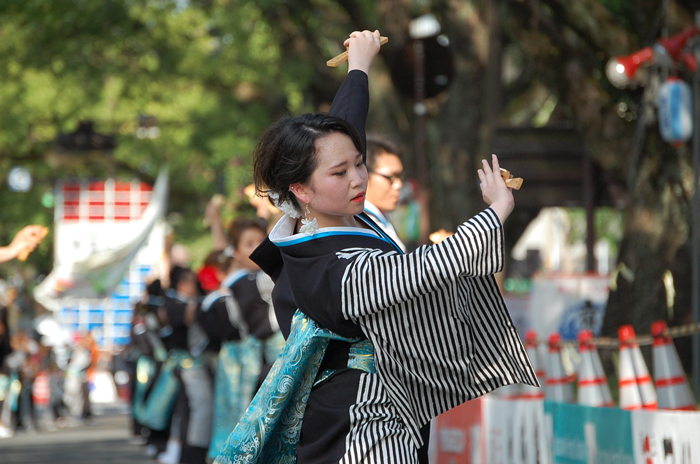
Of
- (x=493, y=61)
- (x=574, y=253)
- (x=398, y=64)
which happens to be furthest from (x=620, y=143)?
(x=574, y=253)

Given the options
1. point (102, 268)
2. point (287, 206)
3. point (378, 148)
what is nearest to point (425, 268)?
point (287, 206)

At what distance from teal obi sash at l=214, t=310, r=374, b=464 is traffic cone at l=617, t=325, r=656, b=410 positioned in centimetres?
307

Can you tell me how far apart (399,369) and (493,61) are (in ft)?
29.4

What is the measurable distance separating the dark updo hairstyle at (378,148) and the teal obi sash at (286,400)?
1.83 metres

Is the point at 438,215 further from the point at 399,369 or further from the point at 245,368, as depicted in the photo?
the point at 399,369

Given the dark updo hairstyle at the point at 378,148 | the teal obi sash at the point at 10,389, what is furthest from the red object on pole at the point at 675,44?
the teal obi sash at the point at 10,389

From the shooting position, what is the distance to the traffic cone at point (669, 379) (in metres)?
5.71

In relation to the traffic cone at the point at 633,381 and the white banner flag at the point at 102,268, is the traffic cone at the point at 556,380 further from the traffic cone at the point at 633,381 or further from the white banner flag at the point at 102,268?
the white banner flag at the point at 102,268

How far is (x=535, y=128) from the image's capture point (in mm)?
10398

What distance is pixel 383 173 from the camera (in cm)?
477

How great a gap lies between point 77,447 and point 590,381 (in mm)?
8824

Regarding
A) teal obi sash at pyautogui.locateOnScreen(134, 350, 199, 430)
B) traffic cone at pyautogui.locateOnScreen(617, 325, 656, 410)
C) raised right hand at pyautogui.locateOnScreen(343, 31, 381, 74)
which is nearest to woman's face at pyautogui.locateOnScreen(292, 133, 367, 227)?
raised right hand at pyautogui.locateOnScreen(343, 31, 381, 74)

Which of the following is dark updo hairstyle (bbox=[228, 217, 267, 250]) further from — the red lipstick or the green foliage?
the red lipstick

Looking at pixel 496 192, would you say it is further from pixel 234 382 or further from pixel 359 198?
pixel 234 382
